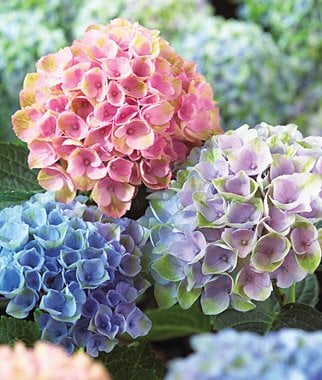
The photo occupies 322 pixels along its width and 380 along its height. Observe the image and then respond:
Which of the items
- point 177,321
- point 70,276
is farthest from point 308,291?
point 70,276

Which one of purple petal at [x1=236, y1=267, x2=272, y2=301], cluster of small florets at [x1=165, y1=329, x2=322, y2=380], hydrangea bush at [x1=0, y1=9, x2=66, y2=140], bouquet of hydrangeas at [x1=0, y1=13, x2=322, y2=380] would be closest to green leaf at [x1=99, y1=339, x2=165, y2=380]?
bouquet of hydrangeas at [x1=0, y1=13, x2=322, y2=380]

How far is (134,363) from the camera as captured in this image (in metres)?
0.83

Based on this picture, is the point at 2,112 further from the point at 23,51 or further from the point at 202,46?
the point at 202,46

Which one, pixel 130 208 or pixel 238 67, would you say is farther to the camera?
pixel 238 67

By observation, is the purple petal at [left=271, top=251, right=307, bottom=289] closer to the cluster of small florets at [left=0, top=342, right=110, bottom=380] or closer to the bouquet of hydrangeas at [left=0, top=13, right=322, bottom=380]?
the bouquet of hydrangeas at [left=0, top=13, right=322, bottom=380]

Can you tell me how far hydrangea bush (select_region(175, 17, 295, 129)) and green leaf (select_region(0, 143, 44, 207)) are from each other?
34.2 inches

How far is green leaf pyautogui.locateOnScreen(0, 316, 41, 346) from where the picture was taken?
812 mm

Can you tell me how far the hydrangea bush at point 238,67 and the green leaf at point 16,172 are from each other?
0.87 m

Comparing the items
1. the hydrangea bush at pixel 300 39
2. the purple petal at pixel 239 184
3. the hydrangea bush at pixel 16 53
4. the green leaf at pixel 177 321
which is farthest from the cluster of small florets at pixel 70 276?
the hydrangea bush at pixel 300 39

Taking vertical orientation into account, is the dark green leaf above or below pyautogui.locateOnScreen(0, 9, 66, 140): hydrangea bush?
above

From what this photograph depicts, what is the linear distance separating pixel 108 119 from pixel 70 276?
0.15 m

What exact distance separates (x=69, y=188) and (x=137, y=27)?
0.56ft

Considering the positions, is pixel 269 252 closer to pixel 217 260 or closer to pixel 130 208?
pixel 217 260

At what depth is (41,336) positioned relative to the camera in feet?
2.64
